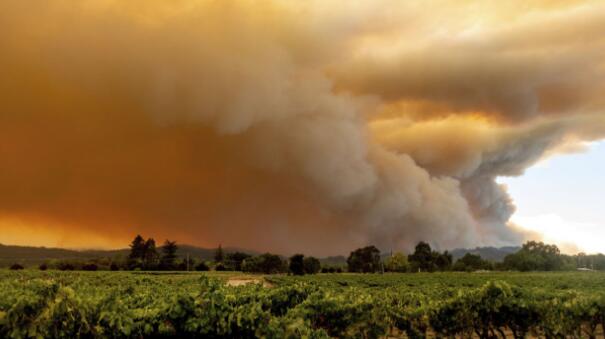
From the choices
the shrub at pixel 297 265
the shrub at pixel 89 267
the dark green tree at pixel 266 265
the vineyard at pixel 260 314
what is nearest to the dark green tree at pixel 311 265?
the shrub at pixel 297 265

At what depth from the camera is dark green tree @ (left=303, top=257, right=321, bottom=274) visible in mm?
166625

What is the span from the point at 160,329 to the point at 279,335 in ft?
12.4

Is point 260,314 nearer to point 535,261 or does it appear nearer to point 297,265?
point 297,265

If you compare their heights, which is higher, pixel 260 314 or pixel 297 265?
pixel 260 314

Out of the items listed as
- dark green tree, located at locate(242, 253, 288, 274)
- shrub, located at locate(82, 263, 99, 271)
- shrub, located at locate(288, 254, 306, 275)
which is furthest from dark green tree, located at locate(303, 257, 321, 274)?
shrub, located at locate(82, 263, 99, 271)

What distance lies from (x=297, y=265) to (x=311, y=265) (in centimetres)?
846

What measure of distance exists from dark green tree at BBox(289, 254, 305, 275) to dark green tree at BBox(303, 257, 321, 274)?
2471 mm

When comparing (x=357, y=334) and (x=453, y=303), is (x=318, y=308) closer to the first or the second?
(x=357, y=334)

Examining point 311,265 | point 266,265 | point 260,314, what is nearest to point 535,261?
point 311,265

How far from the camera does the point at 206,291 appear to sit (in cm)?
1432

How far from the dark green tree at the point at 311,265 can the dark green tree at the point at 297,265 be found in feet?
8.11

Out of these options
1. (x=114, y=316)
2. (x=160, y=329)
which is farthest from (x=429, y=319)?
(x=114, y=316)

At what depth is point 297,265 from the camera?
533 ft

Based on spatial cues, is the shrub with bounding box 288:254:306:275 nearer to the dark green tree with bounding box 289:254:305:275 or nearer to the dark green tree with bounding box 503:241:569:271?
the dark green tree with bounding box 289:254:305:275
